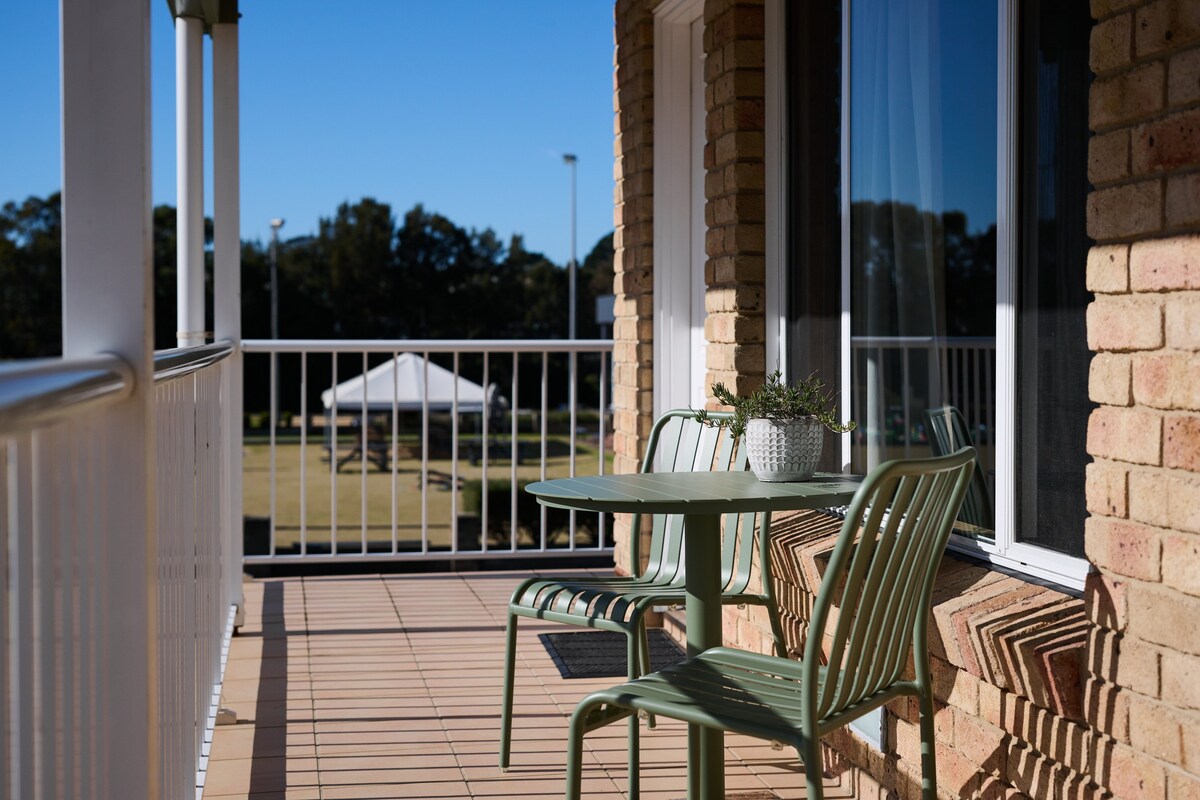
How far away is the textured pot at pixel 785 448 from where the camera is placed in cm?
277

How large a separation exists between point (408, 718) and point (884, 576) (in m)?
2.11

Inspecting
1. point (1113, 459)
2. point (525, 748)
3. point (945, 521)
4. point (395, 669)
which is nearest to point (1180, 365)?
point (1113, 459)

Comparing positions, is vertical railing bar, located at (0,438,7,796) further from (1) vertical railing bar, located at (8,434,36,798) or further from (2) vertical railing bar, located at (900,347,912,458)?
(2) vertical railing bar, located at (900,347,912,458)

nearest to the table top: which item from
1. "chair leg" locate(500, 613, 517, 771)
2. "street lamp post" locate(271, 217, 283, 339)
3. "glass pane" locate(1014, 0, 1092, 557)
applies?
"glass pane" locate(1014, 0, 1092, 557)

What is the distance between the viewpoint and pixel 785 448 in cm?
277

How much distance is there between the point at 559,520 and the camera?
20.2 m

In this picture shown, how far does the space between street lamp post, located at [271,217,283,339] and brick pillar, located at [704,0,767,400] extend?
35789mm

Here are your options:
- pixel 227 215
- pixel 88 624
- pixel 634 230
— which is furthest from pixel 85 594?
pixel 634 230

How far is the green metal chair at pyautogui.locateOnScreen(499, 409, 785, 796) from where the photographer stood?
3.03m

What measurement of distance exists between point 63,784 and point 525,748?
2.35m

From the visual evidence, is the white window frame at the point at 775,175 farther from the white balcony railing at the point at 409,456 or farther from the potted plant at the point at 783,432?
the white balcony railing at the point at 409,456

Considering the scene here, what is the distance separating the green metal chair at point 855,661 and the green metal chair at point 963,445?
47 centimetres

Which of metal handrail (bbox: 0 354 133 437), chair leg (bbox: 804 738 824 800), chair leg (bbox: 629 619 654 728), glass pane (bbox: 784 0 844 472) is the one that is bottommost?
chair leg (bbox: 629 619 654 728)

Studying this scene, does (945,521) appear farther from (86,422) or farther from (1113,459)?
(86,422)
